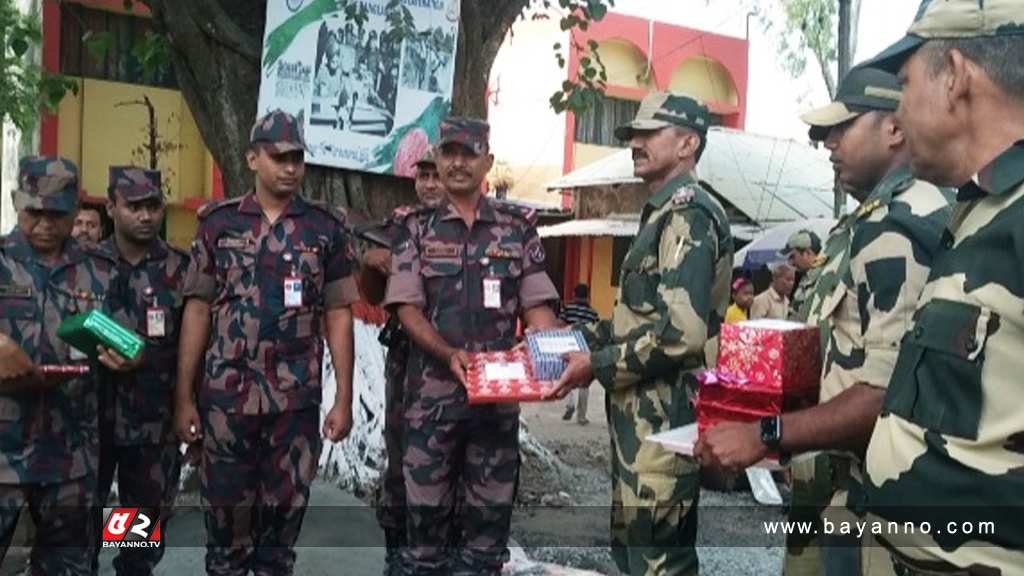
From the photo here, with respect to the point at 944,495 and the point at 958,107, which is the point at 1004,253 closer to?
the point at 958,107

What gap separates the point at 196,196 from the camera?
49.4 ft

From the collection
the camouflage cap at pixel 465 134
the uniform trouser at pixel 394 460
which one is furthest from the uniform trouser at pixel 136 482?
the camouflage cap at pixel 465 134

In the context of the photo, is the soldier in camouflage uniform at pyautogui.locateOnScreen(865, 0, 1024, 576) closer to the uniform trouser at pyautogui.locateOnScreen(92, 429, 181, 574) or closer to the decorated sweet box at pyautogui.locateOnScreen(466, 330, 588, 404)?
the decorated sweet box at pyautogui.locateOnScreen(466, 330, 588, 404)

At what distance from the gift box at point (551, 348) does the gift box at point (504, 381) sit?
0.10 feet

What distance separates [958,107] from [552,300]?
255cm

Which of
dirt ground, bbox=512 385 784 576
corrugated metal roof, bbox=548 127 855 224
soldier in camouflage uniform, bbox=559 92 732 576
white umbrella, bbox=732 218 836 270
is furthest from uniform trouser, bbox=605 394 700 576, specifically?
corrugated metal roof, bbox=548 127 855 224

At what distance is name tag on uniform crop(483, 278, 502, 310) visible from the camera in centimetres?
396

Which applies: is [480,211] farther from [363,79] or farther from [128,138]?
[128,138]

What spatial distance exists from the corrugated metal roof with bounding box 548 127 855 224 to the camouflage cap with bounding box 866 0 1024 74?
1483 cm

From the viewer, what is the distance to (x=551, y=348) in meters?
3.51

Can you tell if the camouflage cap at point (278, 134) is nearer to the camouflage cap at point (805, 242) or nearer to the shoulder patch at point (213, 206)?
the shoulder patch at point (213, 206)

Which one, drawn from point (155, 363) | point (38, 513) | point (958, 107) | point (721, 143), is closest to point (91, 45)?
point (155, 363)

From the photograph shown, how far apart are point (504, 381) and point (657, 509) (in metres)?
0.74

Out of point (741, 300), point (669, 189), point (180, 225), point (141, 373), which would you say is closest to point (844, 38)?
point (741, 300)
